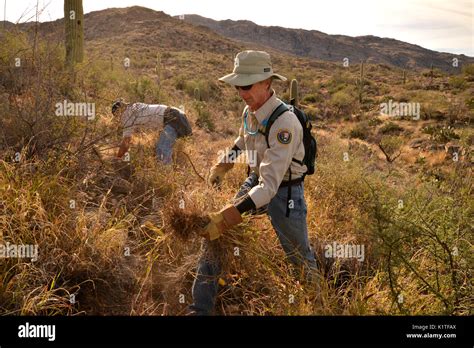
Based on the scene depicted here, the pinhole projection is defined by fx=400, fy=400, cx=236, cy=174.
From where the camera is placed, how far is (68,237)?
2.97 meters

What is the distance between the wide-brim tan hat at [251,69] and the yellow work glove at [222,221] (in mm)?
789

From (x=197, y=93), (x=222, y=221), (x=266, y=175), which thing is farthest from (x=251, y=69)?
(x=197, y=93)

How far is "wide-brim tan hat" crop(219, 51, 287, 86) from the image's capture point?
250 cm

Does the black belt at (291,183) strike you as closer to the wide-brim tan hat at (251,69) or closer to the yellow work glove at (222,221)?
the yellow work glove at (222,221)

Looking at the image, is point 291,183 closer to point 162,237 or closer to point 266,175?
point 266,175

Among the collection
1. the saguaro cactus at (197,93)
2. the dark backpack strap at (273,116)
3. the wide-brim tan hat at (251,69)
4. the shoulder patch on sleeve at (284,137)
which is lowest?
the shoulder patch on sleeve at (284,137)

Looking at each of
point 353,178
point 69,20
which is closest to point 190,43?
point 69,20

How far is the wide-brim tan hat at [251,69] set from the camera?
2502 millimetres

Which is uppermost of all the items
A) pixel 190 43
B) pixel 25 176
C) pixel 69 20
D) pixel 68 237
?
pixel 190 43

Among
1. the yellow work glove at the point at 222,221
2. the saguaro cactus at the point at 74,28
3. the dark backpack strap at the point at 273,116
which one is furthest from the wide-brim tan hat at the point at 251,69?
the saguaro cactus at the point at 74,28

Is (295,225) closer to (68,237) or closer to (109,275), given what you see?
(109,275)

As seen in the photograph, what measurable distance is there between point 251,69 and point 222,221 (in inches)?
38.3

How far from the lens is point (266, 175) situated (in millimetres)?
2430

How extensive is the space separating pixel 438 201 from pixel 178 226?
8.03ft
